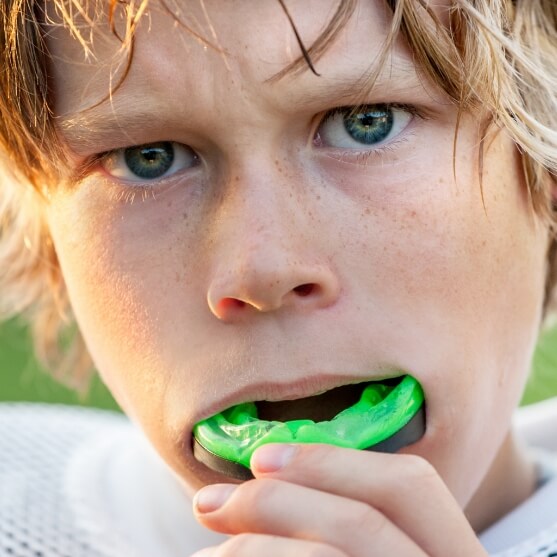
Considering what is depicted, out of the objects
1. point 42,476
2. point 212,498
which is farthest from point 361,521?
point 42,476

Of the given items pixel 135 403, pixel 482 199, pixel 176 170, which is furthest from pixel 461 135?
pixel 135 403

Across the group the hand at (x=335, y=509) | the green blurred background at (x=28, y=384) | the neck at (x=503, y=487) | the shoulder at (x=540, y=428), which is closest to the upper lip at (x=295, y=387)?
the hand at (x=335, y=509)

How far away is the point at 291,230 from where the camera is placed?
1012mm

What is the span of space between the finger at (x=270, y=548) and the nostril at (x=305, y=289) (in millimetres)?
249

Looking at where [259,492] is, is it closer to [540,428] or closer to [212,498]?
[212,498]

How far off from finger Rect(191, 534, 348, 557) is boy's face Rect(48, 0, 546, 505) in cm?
19

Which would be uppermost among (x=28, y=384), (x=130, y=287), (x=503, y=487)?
(x=28, y=384)

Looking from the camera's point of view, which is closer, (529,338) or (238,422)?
(238,422)

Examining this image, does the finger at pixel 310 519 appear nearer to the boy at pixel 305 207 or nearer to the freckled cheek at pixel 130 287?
the boy at pixel 305 207

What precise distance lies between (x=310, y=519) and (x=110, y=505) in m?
0.60

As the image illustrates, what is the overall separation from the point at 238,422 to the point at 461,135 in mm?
386

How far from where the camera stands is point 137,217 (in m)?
1.15

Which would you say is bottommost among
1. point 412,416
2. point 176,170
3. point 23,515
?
point 412,416

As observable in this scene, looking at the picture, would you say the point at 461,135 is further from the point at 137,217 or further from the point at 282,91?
the point at 137,217
